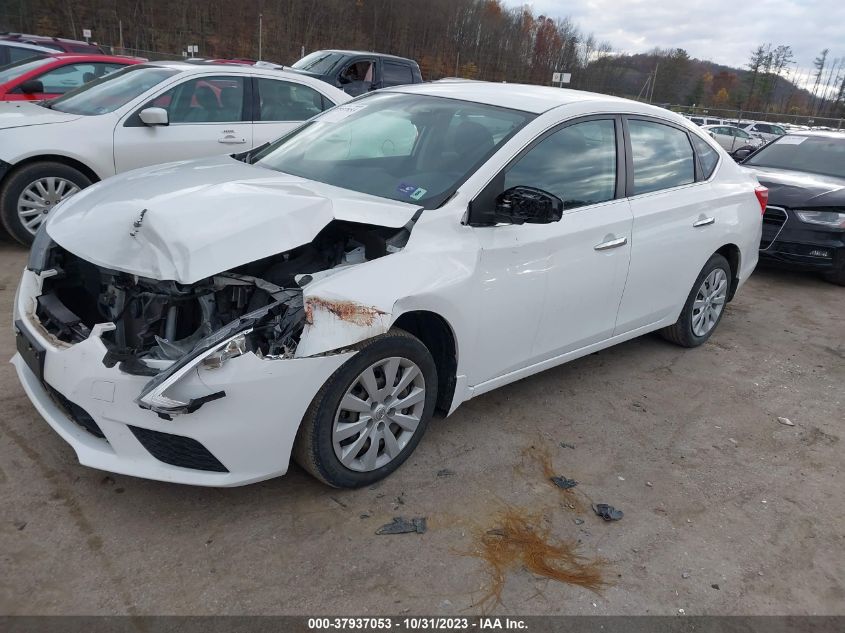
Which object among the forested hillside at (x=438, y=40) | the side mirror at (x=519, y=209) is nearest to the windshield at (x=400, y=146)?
the side mirror at (x=519, y=209)

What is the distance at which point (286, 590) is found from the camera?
2.41 meters

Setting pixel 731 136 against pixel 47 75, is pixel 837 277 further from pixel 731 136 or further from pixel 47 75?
pixel 731 136

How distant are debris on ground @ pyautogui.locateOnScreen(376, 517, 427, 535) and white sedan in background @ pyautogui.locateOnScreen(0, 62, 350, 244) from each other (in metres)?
4.41

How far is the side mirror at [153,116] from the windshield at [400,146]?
88.0 inches

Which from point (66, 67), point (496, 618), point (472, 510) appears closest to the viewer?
point (496, 618)

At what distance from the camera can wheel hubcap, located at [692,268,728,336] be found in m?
4.98

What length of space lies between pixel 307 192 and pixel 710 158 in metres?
3.26

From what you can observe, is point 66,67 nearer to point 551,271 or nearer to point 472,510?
point 551,271

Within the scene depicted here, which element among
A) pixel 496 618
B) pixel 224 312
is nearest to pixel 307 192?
pixel 224 312

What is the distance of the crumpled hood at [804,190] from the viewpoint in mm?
7180

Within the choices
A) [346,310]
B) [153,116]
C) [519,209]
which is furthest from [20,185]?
[519,209]

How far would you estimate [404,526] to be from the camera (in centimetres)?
281

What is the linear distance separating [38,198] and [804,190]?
7872mm

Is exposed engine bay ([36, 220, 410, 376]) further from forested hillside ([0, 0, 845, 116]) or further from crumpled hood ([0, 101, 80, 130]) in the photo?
forested hillside ([0, 0, 845, 116])
